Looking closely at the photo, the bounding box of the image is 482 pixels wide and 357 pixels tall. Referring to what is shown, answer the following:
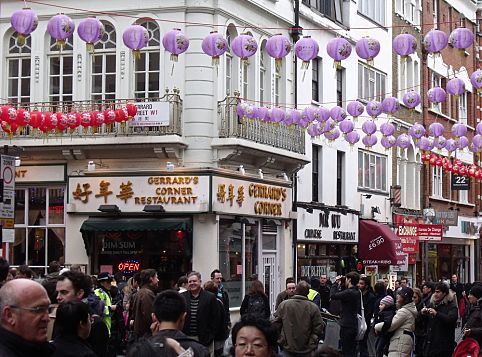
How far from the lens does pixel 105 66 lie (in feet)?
92.2

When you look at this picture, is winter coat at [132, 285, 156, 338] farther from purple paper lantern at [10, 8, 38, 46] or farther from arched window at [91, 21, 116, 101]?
arched window at [91, 21, 116, 101]

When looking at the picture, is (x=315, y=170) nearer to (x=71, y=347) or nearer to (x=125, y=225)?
(x=125, y=225)

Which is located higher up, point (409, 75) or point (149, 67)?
point (409, 75)

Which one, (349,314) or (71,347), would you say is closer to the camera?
(71,347)

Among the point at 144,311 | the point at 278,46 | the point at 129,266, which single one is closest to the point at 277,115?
the point at 278,46

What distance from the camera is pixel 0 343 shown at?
625cm

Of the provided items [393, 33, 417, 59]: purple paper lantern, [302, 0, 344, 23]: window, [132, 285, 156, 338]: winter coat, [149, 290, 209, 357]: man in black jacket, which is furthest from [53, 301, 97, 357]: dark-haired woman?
[302, 0, 344, 23]: window

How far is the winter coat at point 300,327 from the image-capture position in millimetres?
15539

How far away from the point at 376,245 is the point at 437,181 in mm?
10761

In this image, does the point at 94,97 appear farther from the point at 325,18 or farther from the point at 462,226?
the point at 462,226

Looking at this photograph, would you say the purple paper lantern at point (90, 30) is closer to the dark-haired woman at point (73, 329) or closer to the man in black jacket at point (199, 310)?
the man in black jacket at point (199, 310)

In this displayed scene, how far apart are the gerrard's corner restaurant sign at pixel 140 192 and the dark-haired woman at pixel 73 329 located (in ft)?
62.3

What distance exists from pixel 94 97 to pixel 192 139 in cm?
278

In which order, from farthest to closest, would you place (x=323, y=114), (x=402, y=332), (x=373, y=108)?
1. (x=373, y=108)
2. (x=323, y=114)
3. (x=402, y=332)
